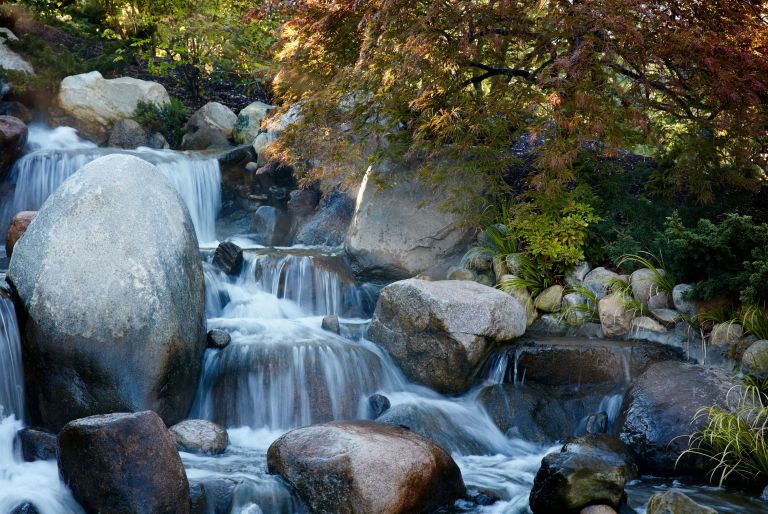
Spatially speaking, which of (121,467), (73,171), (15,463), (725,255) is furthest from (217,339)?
(73,171)

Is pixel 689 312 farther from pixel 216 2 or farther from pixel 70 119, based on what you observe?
pixel 216 2

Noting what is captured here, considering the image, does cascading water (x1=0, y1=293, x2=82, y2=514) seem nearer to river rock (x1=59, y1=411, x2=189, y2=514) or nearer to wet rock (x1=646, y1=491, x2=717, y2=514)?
river rock (x1=59, y1=411, x2=189, y2=514)

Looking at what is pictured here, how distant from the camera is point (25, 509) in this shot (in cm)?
428

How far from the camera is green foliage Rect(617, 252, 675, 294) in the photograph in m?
7.09

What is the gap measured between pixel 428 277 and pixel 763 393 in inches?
159

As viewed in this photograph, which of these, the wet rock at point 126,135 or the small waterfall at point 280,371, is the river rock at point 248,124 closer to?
the wet rock at point 126,135

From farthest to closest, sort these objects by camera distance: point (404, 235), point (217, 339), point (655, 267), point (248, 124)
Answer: point (248, 124), point (404, 235), point (655, 267), point (217, 339)

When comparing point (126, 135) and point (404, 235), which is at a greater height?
point (126, 135)

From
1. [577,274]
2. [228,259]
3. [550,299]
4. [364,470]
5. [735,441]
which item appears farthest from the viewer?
[228,259]

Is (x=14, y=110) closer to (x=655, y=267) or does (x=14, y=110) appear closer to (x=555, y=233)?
(x=555, y=233)

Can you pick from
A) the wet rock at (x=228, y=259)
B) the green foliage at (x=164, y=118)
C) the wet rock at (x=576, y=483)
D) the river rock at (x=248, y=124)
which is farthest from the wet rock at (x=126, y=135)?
the wet rock at (x=576, y=483)

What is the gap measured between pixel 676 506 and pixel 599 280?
3646 mm

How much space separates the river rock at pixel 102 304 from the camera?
5.44 meters

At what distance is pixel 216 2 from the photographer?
1435 centimetres
